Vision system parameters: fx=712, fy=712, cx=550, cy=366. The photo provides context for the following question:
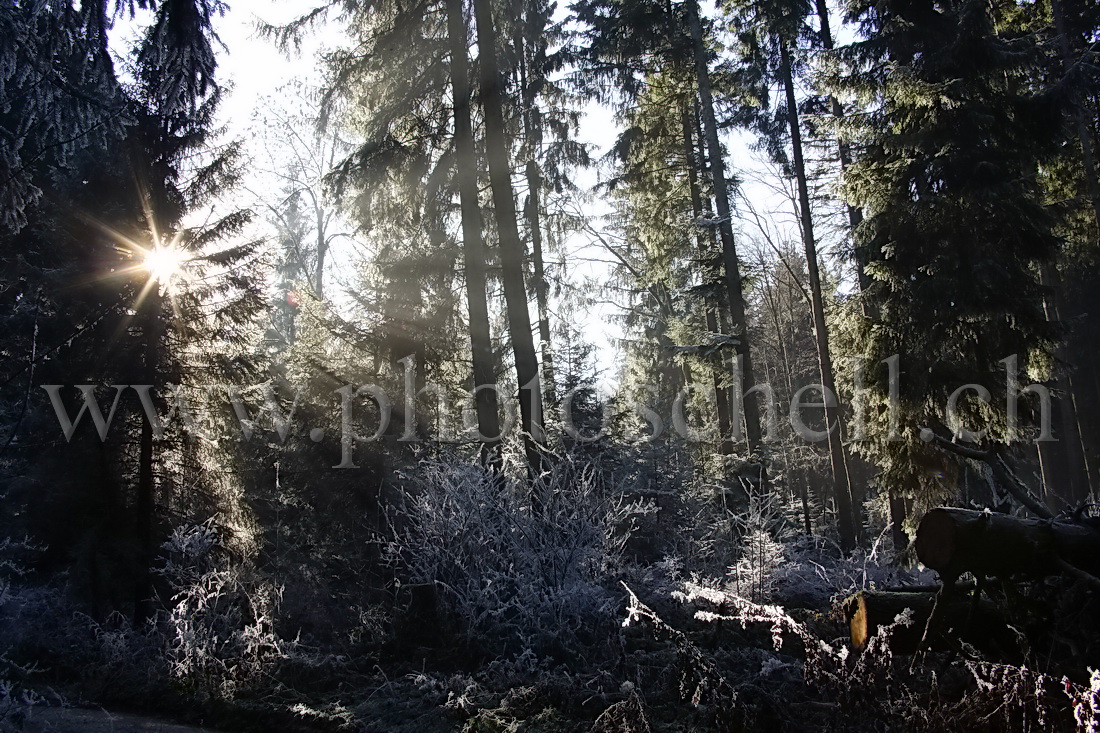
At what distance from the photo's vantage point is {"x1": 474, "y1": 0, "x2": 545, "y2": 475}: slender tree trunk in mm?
11250

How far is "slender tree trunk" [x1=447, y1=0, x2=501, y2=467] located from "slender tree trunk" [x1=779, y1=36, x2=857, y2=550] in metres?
7.69

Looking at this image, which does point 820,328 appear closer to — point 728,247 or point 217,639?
point 728,247

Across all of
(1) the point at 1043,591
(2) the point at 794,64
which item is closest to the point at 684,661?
(1) the point at 1043,591

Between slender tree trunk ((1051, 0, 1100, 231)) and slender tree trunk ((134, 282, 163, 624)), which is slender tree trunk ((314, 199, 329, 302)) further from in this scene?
slender tree trunk ((1051, 0, 1100, 231))

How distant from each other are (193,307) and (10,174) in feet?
23.7

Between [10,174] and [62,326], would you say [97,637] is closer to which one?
[62,326]

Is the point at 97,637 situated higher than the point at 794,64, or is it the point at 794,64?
the point at 794,64

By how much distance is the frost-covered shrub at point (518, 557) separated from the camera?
21.9ft

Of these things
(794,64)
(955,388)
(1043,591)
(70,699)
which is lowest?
(70,699)

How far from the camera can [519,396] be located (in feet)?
37.2

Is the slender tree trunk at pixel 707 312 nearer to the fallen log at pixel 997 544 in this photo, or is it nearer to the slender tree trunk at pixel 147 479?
the slender tree trunk at pixel 147 479

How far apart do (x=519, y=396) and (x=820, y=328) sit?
8.18 m

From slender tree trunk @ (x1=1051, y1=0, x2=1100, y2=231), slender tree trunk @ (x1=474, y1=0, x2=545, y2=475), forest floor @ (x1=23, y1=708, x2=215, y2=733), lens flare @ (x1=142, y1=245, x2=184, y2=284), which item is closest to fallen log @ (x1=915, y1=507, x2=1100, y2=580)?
forest floor @ (x1=23, y1=708, x2=215, y2=733)

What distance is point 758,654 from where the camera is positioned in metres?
5.89
